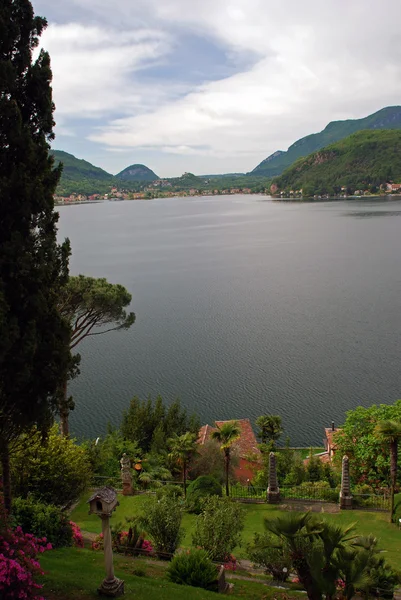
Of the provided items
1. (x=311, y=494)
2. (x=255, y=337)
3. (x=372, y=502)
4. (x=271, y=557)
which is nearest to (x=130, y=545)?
(x=271, y=557)

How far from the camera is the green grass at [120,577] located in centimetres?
870

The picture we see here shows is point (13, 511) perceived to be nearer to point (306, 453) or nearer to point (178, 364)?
point (306, 453)

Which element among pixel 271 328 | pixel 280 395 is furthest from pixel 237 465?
pixel 271 328

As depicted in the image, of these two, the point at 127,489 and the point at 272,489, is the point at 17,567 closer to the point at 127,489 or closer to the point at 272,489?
the point at 127,489

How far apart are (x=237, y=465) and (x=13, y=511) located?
1232 centimetres

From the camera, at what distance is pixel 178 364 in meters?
38.2

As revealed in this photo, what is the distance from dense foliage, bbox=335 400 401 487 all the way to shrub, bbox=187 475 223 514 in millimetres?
6486

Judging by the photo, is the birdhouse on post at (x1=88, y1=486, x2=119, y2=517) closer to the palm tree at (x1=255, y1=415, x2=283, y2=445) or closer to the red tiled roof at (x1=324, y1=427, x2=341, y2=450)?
the red tiled roof at (x1=324, y1=427, x2=341, y2=450)

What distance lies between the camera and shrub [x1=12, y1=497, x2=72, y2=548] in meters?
11.6

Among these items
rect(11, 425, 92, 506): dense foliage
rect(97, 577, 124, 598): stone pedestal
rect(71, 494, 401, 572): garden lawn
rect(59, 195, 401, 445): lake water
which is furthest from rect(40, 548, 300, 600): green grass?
rect(59, 195, 401, 445): lake water

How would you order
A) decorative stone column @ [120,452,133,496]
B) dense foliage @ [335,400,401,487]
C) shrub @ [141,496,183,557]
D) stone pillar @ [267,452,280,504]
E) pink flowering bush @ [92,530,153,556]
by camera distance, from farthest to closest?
1. dense foliage @ [335,400,401,487]
2. decorative stone column @ [120,452,133,496]
3. stone pillar @ [267,452,280,504]
4. pink flowering bush @ [92,530,153,556]
5. shrub @ [141,496,183,557]

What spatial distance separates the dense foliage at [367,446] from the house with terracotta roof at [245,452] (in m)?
4.35

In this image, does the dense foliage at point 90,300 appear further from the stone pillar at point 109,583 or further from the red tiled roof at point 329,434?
the stone pillar at point 109,583

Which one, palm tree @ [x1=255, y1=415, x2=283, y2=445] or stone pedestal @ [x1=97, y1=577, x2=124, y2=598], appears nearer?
stone pedestal @ [x1=97, y1=577, x2=124, y2=598]
